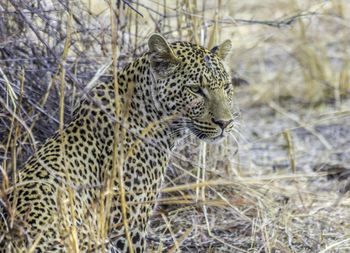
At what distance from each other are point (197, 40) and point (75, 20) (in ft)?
3.21

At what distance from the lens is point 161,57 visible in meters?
5.97

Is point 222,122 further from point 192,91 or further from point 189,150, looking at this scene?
point 189,150

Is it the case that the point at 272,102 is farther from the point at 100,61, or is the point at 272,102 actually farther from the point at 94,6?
the point at 100,61

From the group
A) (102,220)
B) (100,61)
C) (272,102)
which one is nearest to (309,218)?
(100,61)

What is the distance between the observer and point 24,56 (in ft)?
23.7

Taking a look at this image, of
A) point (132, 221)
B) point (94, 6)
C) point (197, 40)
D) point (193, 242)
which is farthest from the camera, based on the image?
point (94, 6)

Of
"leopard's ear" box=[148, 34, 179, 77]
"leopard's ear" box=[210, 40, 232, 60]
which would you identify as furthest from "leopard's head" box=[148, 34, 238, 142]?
"leopard's ear" box=[210, 40, 232, 60]

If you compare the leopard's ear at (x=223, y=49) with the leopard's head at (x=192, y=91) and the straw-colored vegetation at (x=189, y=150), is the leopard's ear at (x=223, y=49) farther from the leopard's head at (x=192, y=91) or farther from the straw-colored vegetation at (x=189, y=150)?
the straw-colored vegetation at (x=189, y=150)

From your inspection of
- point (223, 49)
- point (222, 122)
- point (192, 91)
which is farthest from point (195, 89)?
point (223, 49)

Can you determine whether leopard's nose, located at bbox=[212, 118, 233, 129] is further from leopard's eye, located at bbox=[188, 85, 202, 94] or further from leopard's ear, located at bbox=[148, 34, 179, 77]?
leopard's ear, located at bbox=[148, 34, 179, 77]

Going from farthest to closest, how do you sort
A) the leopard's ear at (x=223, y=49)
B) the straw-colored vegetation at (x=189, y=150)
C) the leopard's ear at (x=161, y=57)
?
1. the straw-colored vegetation at (x=189, y=150)
2. the leopard's ear at (x=223, y=49)
3. the leopard's ear at (x=161, y=57)

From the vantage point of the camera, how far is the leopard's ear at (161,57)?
19.4ft

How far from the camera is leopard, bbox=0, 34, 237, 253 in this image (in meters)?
5.31

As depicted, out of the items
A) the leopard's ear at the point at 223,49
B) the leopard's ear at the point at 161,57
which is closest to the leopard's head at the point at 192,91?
the leopard's ear at the point at 161,57
